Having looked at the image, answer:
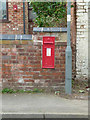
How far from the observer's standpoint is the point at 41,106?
4965 millimetres

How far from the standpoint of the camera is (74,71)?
7312mm

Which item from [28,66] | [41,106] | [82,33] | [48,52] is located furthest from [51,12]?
[41,106]

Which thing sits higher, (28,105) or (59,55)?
(59,55)

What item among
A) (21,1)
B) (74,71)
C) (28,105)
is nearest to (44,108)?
(28,105)

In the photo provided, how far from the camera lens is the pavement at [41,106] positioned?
4391 mm

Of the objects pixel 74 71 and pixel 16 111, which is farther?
pixel 74 71

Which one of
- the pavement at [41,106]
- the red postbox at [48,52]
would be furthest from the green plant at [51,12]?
the pavement at [41,106]

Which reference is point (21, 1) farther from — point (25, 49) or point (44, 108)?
point (44, 108)

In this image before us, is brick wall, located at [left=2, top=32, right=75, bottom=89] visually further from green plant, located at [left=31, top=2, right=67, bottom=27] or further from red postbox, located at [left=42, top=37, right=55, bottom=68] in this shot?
green plant, located at [left=31, top=2, right=67, bottom=27]

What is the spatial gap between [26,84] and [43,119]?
6.82 feet

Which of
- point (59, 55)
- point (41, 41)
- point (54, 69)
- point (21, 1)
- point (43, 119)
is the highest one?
point (21, 1)

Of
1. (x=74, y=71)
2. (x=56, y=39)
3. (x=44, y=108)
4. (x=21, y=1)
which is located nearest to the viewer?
(x=44, y=108)

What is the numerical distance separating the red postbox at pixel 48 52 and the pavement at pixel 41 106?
0.96 m

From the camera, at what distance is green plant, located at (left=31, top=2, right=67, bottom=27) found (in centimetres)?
704
